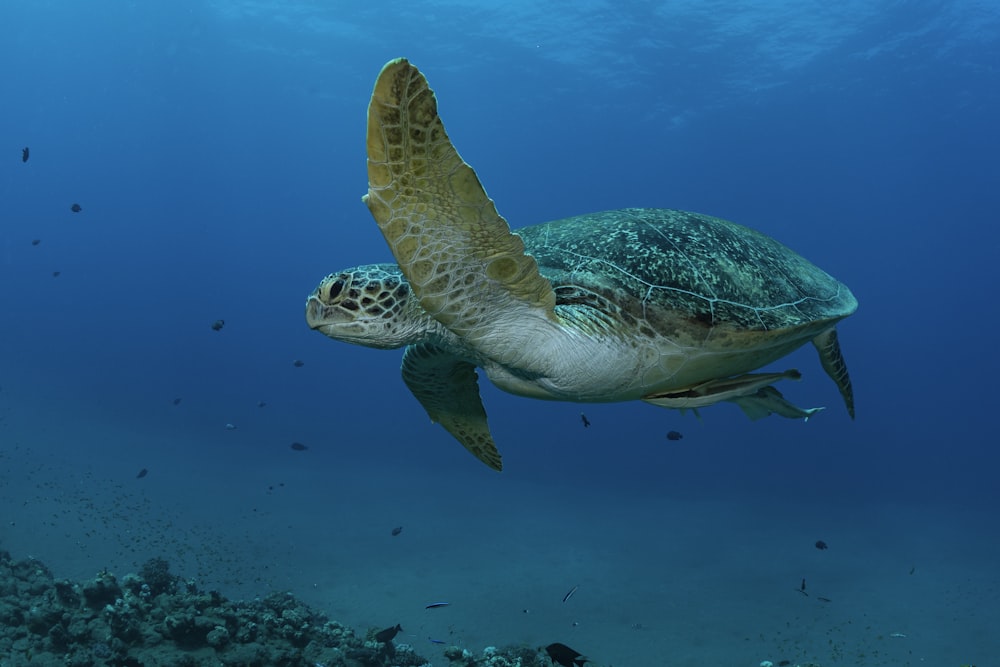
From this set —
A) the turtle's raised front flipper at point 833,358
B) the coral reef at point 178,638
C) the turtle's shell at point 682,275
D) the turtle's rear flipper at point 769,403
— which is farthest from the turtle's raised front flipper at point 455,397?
the turtle's raised front flipper at point 833,358

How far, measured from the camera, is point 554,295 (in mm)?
2938

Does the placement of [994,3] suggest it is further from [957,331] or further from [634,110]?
[957,331]

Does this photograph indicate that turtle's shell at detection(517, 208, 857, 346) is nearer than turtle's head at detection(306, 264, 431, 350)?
No

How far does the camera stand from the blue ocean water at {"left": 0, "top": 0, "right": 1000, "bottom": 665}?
11.2 meters

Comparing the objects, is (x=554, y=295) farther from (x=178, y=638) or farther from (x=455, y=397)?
(x=178, y=638)

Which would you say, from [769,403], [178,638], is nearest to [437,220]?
[769,403]

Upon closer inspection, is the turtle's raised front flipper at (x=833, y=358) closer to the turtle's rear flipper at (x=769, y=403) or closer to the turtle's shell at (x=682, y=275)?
the turtle's shell at (x=682, y=275)

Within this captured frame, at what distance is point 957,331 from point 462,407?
9303cm

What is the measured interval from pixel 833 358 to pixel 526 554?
978 cm

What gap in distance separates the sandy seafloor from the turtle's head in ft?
18.6

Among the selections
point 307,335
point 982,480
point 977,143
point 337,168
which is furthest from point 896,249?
point 307,335

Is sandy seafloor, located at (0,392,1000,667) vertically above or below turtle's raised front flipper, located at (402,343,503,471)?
below

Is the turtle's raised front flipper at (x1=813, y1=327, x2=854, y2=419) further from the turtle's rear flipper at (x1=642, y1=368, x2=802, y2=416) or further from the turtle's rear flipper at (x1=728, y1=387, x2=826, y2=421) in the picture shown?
the turtle's rear flipper at (x1=642, y1=368, x2=802, y2=416)

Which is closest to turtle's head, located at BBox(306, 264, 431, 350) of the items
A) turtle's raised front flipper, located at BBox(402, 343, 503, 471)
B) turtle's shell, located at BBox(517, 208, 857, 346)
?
turtle's shell, located at BBox(517, 208, 857, 346)
